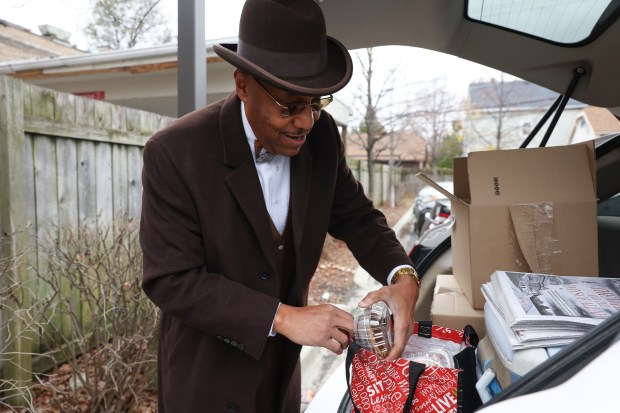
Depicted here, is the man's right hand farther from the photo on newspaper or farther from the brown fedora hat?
the brown fedora hat

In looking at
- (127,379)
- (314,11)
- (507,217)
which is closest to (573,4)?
(507,217)

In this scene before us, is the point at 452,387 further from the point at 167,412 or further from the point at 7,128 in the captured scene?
the point at 7,128

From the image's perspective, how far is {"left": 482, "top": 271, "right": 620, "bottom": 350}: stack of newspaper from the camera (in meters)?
1.25

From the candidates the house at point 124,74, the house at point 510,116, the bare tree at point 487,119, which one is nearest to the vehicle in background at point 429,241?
the house at point 124,74

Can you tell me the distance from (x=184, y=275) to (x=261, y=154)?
501 millimetres

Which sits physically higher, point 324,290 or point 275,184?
point 275,184

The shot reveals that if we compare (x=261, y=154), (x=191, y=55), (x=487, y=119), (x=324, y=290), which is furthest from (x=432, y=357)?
(x=487, y=119)

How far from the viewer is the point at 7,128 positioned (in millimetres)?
3012

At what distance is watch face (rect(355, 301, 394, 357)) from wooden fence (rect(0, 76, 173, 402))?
6.15 feet

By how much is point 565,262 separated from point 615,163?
1.02 meters

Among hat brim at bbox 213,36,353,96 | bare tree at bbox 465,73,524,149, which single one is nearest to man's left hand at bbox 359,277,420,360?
hat brim at bbox 213,36,353,96

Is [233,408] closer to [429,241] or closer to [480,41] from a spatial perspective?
[480,41]

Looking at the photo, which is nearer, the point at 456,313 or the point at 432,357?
the point at 432,357

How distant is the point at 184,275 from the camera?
4.84 feet
